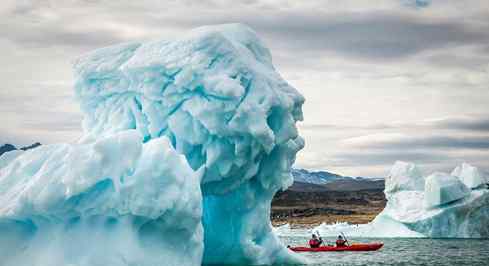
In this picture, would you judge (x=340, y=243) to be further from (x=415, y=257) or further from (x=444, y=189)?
(x=444, y=189)

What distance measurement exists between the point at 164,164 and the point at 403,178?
39.4m

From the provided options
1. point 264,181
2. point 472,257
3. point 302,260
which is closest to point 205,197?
point 264,181

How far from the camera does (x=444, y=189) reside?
47.9 metres

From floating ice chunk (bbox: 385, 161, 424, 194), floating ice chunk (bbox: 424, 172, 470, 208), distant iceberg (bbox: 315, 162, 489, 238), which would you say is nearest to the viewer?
floating ice chunk (bbox: 424, 172, 470, 208)

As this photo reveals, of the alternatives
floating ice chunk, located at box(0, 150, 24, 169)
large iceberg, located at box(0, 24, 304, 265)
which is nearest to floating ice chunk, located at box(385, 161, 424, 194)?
large iceberg, located at box(0, 24, 304, 265)

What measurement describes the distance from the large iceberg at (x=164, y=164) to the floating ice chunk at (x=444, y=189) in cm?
2569

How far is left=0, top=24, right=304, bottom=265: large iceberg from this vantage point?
1692 cm

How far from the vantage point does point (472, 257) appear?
31.8m

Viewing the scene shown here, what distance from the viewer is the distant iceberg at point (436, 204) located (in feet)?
159

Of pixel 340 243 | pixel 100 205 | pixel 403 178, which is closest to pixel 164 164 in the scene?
pixel 100 205

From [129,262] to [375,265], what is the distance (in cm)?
1287

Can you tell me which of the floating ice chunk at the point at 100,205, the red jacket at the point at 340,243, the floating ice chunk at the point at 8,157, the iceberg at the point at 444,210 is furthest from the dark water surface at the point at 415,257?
the floating ice chunk at the point at 8,157

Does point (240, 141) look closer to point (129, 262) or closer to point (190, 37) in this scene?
point (190, 37)

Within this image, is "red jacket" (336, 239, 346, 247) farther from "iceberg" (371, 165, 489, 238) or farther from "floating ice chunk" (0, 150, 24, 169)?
"floating ice chunk" (0, 150, 24, 169)
